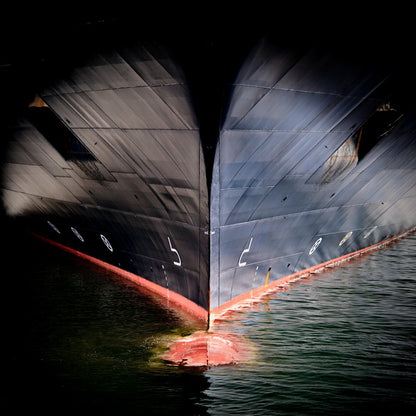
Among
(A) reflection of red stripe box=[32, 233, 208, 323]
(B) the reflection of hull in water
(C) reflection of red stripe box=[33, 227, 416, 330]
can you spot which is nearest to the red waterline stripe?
(C) reflection of red stripe box=[33, 227, 416, 330]

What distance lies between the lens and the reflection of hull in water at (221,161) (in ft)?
31.7

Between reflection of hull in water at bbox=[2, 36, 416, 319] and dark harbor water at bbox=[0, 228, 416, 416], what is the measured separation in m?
1.18

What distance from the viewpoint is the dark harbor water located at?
869 centimetres

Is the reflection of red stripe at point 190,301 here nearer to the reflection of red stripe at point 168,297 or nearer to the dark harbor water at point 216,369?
the reflection of red stripe at point 168,297

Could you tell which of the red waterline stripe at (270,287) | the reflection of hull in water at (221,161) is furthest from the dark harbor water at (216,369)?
the reflection of hull in water at (221,161)

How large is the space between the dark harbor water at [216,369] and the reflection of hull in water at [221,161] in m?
1.18

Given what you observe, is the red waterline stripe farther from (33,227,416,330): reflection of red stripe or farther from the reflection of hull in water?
the reflection of hull in water

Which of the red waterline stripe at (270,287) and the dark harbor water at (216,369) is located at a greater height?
the red waterline stripe at (270,287)

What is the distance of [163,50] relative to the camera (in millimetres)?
8758

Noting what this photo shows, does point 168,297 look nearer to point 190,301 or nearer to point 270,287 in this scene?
point 190,301

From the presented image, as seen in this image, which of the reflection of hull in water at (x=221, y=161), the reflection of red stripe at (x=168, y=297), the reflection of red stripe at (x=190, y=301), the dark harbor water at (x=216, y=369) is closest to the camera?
the dark harbor water at (x=216, y=369)

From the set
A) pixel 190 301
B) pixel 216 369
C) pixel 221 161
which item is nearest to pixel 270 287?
pixel 190 301

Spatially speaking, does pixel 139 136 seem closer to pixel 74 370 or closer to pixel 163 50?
pixel 163 50

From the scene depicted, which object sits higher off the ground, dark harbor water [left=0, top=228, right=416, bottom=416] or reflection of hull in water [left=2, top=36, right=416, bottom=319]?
reflection of hull in water [left=2, top=36, right=416, bottom=319]
